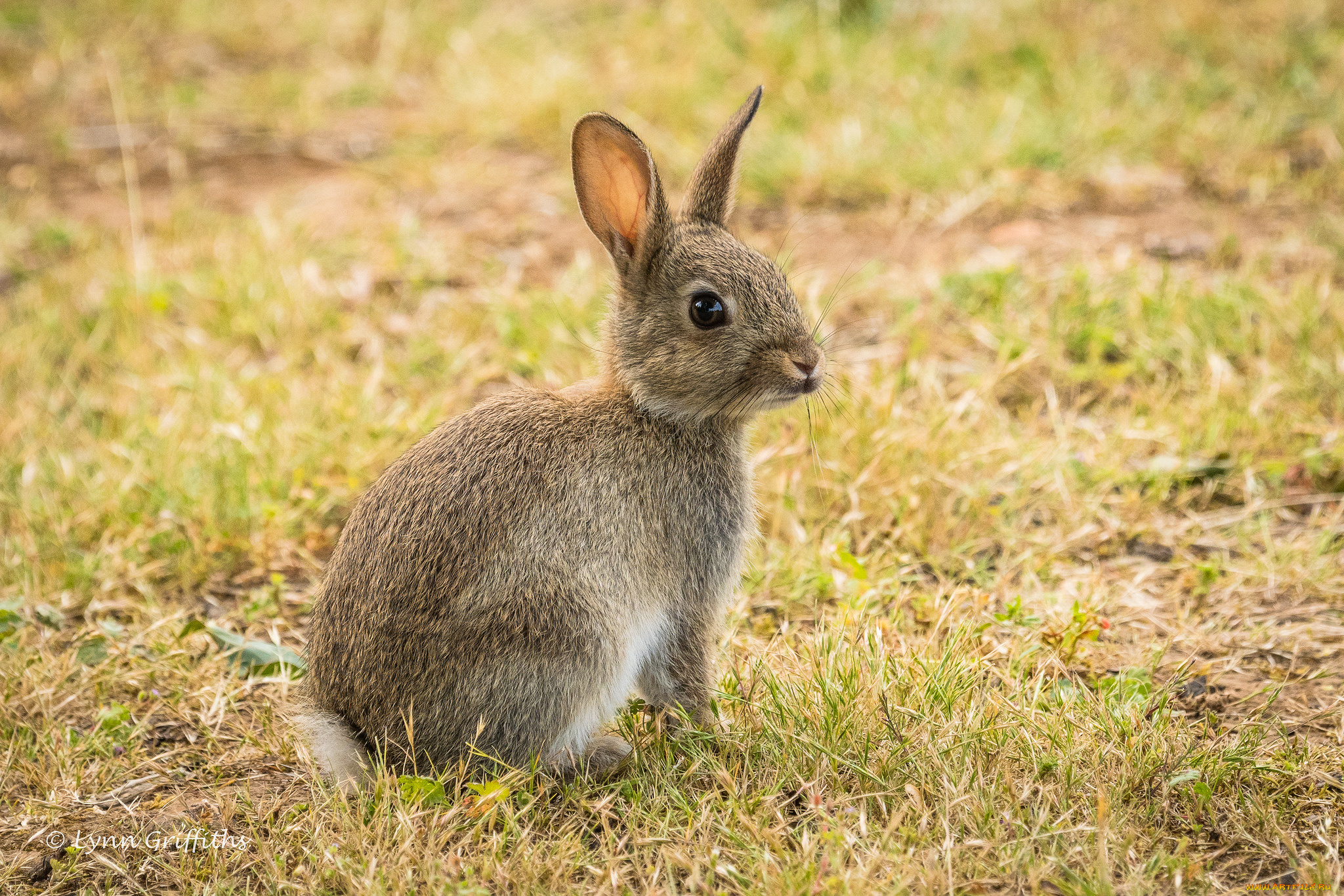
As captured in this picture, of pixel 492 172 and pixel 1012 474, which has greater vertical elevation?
pixel 492 172

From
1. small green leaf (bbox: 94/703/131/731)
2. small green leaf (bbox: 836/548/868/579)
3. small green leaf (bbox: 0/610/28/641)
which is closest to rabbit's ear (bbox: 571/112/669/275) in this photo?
small green leaf (bbox: 836/548/868/579)

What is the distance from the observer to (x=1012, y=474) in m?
4.39

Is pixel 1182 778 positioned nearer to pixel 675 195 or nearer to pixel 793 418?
pixel 793 418

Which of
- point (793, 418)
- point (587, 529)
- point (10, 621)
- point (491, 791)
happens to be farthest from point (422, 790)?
point (793, 418)

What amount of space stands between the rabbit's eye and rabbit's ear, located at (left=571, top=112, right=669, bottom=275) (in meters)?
0.22

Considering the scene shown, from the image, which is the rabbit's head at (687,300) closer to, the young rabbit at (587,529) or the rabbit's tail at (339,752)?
the young rabbit at (587,529)

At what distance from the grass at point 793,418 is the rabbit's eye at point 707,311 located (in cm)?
95

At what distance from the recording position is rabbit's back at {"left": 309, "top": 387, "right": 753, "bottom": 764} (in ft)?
9.79

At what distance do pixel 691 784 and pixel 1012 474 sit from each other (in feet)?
6.42

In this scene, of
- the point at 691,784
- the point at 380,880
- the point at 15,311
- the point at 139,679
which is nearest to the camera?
the point at 380,880

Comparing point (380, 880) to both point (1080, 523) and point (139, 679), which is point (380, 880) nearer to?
point (139, 679)

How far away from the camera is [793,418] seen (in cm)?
465

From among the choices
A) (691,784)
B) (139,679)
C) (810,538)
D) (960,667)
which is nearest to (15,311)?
(139,679)

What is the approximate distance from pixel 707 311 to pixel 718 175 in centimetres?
48
